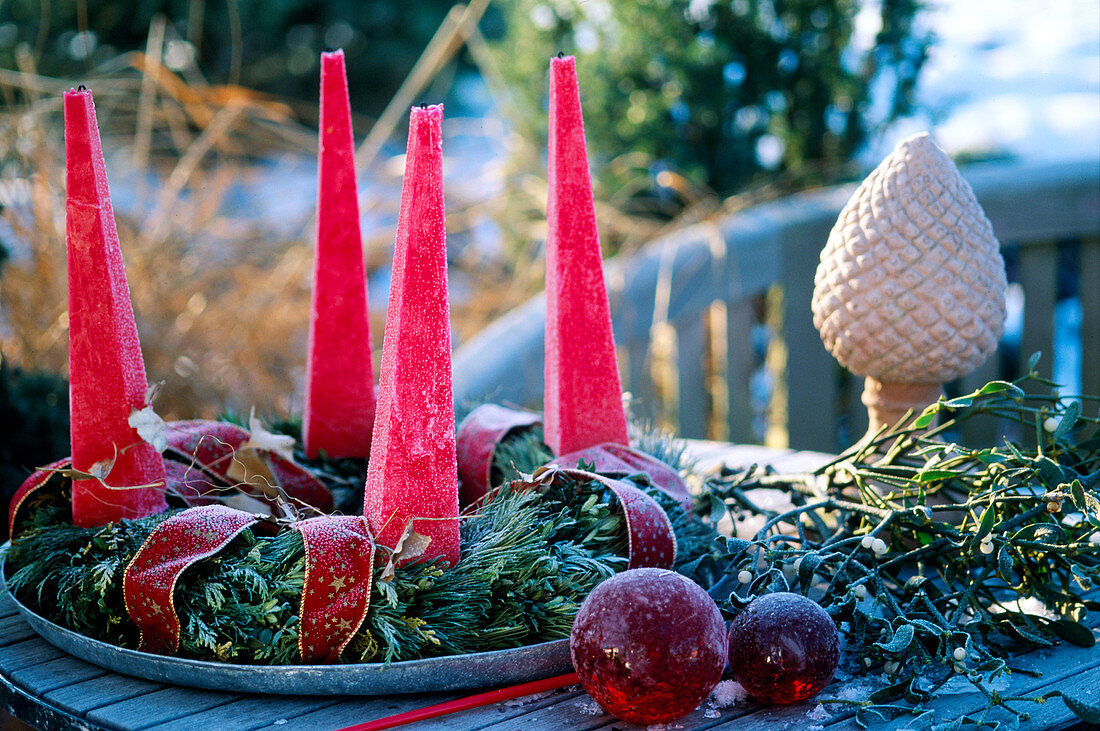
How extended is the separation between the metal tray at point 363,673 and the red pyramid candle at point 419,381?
0.36 ft

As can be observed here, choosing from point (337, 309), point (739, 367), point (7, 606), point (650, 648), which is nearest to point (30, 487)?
point (7, 606)

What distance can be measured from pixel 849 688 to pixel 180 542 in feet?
1.99

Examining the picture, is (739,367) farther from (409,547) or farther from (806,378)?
(409,547)

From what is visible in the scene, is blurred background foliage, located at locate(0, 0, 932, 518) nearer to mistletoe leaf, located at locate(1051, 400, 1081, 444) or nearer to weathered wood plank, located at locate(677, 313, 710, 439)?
weathered wood plank, located at locate(677, 313, 710, 439)

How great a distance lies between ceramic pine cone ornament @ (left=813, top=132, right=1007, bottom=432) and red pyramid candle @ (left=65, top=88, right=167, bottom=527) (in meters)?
0.80

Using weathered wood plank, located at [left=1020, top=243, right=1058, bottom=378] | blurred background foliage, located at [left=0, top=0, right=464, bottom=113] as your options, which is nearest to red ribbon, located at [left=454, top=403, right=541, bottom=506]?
weathered wood plank, located at [left=1020, top=243, right=1058, bottom=378]

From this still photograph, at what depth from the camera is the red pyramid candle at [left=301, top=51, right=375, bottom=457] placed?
1.10 meters

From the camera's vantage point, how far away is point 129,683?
85cm

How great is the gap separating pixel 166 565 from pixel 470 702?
291 mm

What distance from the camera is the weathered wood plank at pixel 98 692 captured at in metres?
0.81

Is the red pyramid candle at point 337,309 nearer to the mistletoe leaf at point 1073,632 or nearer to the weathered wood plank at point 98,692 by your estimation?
the weathered wood plank at point 98,692

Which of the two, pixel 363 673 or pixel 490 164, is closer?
pixel 363 673

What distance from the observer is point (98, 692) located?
0.83 metres

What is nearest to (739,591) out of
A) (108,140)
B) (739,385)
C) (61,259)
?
(739,385)
